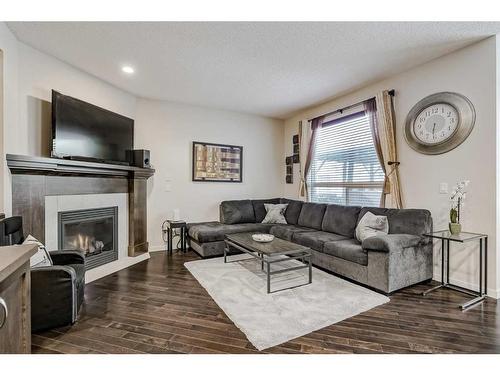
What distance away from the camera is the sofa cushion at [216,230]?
3968mm

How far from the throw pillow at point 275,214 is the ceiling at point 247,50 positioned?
2.15 m

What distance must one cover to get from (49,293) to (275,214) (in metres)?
3.54

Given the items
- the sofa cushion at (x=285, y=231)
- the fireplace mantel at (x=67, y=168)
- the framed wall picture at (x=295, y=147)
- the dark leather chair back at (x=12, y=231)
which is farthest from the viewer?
the framed wall picture at (x=295, y=147)

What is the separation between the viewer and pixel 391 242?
2.63 meters

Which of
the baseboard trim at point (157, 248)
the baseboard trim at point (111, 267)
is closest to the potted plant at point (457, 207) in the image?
the baseboard trim at point (111, 267)

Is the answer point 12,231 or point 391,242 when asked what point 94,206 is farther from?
point 391,242

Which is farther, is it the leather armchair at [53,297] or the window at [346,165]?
the window at [346,165]

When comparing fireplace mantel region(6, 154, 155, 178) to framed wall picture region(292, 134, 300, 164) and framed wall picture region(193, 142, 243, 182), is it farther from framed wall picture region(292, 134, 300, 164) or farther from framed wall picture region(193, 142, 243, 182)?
framed wall picture region(292, 134, 300, 164)

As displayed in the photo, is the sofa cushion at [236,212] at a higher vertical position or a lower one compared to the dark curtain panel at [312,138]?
lower

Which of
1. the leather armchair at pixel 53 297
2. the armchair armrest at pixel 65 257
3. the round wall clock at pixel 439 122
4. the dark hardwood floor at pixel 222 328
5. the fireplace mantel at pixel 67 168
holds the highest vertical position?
the round wall clock at pixel 439 122

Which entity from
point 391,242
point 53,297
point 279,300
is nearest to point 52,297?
point 53,297

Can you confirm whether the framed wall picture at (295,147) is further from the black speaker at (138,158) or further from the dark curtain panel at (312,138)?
the black speaker at (138,158)

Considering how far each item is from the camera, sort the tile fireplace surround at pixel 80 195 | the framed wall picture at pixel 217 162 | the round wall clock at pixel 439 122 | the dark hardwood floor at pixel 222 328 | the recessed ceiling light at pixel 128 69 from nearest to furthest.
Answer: the dark hardwood floor at pixel 222 328
the tile fireplace surround at pixel 80 195
the round wall clock at pixel 439 122
the recessed ceiling light at pixel 128 69
the framed wall picture at pixel 217 162

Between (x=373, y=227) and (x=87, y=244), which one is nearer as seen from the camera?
(x=373, y=227)
